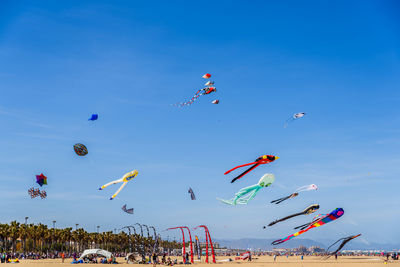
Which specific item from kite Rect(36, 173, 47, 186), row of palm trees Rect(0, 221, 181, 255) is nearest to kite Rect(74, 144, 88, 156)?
kite Rect(36, 173, 47, 186)

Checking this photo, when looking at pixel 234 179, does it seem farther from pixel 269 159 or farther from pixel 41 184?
pixel 41 184

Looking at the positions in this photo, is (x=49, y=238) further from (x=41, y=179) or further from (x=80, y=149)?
(x=80, y=149)

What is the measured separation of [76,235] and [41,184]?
6746cm

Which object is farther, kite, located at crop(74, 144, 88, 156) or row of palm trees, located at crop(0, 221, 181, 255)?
row of palm trees, located at crop(0, 221, 181, 255)

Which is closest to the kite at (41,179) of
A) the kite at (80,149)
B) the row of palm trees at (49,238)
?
the kite at (80,149)

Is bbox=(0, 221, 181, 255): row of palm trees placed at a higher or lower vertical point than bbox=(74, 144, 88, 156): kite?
lower

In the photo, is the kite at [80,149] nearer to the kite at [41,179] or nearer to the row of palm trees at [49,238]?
the kite at [41,179]

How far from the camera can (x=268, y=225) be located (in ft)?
94.4

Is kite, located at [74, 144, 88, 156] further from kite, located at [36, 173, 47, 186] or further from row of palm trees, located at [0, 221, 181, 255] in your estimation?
row of palm trees, located at [0, 221, 181, 255]

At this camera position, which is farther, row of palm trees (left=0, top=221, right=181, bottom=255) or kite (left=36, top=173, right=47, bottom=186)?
row of palm trees (left=0, top=221, right=181, bottom=255)

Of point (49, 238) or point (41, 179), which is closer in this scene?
point (41, 179)

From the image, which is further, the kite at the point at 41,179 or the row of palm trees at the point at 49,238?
the row of palm trees at the point at 49,238

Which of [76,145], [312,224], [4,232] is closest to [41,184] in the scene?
[76,145]

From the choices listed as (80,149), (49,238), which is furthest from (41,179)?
(49,238)
